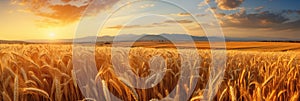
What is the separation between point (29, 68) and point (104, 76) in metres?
0.87

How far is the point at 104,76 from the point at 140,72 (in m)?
0.84

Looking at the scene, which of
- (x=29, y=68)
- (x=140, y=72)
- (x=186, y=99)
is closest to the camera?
(x=186, y=99)

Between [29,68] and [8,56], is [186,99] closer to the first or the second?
Answer: [29,68]

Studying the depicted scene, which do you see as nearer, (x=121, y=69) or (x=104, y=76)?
(x=104, y=76)

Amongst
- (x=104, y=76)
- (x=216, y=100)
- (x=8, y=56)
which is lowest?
(x=216, y=100)

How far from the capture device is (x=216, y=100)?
2.69 meters

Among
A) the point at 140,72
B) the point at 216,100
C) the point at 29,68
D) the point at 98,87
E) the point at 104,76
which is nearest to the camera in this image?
the point at 98,87

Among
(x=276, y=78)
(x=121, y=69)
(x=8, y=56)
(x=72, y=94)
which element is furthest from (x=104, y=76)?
(x=276, y=78)

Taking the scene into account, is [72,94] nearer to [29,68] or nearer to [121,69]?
[29,68]

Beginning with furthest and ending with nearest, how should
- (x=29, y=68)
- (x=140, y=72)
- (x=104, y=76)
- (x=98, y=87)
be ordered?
(x=140, y=72)
(x=29, y=68)
(x=104, y=76)
(x=98, y=87)

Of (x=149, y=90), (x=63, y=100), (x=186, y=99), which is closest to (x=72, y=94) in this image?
(x=63, y=100)

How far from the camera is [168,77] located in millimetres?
3484

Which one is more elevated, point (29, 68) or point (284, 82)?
point (29, 68)

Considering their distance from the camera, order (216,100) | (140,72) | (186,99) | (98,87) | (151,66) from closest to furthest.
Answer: (186,99) < (98,87) < (216,100) < (140,72) < (151,66)
